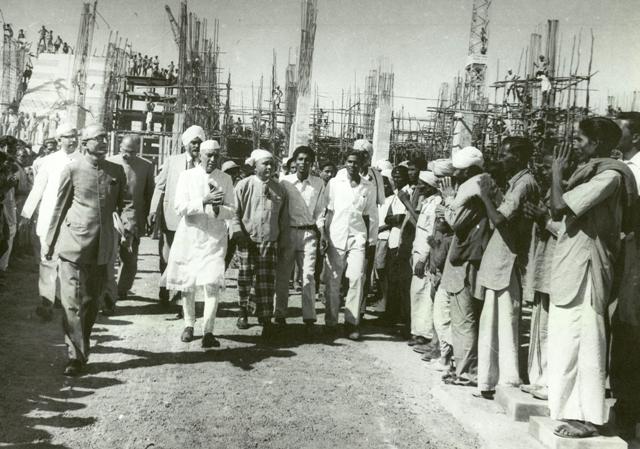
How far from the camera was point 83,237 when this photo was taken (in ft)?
15.3

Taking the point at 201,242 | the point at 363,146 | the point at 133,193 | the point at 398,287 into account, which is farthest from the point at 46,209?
the point at 398,287

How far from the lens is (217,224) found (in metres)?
5.66

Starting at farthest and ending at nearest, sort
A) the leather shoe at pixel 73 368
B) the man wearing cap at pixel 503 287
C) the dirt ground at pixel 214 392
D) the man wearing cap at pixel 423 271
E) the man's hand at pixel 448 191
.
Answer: the man wearing cap at pixel 423 271, the man's hand at pixel 448 191, the leather shoe at pixel 73 368, the man wearing cap at pixel 503 287, the dirt ground at pixel 214 392

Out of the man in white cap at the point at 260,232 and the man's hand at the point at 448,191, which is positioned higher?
the man's hand at the point at 448,191

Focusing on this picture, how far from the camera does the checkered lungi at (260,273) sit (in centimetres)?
602

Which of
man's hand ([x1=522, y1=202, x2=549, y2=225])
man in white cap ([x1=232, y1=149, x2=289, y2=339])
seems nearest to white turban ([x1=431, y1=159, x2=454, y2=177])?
man's hand ([x1=522, y1=202, x2=549, y2=225])

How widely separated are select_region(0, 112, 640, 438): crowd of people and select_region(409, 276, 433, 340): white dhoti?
0.5 inches

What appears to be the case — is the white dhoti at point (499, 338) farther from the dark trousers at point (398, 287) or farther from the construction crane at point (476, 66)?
the construction crane at point (476, 66)

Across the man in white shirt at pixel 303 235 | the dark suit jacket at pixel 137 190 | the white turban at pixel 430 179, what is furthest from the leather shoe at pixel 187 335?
the white turban at pixel 430 179

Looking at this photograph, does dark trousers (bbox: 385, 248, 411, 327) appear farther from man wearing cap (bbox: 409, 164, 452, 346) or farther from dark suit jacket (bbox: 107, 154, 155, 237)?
dark suit jacket (bbox: 107, 154, 155, 237)

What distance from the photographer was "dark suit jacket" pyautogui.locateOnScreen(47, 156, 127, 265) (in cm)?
466

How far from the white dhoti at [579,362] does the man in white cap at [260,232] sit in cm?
311

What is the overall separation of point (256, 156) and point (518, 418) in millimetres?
3675

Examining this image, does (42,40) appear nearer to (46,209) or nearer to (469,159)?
(46,209)
